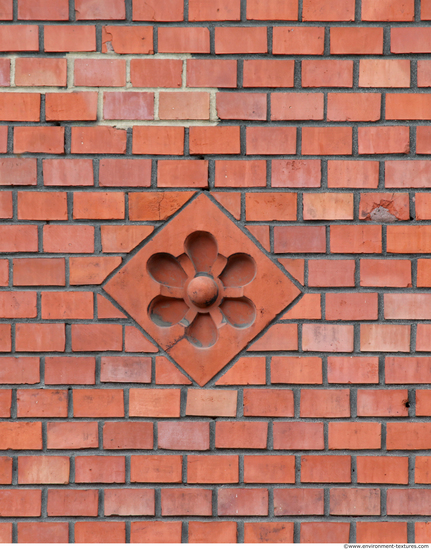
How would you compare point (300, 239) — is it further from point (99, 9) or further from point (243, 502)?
point (99, 9)

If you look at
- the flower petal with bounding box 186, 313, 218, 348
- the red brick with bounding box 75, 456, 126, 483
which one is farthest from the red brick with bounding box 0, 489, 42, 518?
the flower petal with bounding box 186, 313, 218, 348

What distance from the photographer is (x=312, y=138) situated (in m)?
1.24

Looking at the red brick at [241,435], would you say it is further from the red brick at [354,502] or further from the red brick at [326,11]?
the red brick at [326,11]

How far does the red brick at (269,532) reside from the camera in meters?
1.24

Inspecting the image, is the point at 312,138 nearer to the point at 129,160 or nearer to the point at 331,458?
the point at 129,160

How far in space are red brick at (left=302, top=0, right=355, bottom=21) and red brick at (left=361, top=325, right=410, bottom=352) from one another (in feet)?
2.99

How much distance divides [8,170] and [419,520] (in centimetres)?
160

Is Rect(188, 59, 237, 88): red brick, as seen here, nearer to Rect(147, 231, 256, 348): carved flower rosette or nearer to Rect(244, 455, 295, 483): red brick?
Rect(147, 231, 256, 348): carved flower rosette

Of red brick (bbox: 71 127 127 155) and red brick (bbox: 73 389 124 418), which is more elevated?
red brick (bbox: 71 127 127 155)

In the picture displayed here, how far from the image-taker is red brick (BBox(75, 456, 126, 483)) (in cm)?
125

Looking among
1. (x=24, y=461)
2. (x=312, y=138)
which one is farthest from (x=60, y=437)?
(x=312, y=138)

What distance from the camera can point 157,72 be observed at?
1.24m

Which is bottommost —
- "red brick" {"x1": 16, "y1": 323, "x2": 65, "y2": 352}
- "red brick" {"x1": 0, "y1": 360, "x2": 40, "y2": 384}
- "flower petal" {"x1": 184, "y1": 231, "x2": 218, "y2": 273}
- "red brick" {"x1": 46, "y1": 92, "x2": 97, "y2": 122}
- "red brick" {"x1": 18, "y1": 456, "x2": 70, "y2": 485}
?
"red brick" {"x1": 18, "y1": 456, "x2": 70, "y2": 485}

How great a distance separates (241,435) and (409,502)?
532 millimetres
